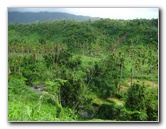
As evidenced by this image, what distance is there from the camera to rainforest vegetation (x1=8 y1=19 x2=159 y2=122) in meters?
4.20

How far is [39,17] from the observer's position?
14.3 ft

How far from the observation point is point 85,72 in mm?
4336

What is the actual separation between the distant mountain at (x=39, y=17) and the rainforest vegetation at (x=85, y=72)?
0.07m

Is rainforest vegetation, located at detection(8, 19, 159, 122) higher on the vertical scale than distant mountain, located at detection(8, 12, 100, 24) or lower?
lower

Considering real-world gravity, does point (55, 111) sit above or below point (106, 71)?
below

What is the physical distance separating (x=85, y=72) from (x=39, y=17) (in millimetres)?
894

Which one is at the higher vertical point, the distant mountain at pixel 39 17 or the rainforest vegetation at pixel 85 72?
the distant mountain at pixel 39 17

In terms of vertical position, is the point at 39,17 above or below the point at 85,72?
above

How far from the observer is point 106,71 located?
14.1 ft

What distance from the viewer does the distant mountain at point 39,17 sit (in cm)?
427

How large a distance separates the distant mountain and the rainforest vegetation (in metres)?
0.07
